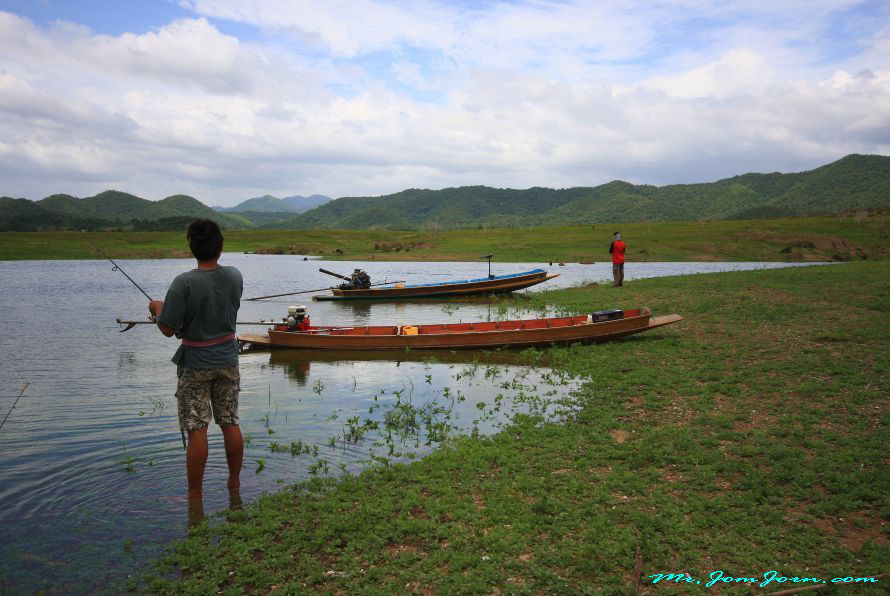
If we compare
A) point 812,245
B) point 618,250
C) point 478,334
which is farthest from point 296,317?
point 812,245

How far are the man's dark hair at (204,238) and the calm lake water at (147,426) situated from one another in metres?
3.11

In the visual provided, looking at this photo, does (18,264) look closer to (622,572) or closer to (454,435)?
(454,435)

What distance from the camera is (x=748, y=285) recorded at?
22766 millimetres

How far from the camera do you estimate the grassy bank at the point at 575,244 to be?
51.2m

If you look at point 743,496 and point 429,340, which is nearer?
point 743,496

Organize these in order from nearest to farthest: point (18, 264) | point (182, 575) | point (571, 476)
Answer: point (182, 575) → point (571, 476) → point (18, 264)

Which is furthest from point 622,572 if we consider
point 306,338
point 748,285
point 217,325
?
point 748,285

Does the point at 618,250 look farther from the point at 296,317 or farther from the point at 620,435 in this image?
the point at 620,435

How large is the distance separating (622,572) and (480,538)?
53.9 inches

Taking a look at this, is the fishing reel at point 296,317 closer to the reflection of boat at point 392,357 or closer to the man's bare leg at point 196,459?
the reflection of boat at point 392,357

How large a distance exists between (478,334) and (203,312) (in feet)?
34.6

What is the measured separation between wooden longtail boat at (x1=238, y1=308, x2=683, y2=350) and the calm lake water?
0.40 m

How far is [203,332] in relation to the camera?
630 centimetres

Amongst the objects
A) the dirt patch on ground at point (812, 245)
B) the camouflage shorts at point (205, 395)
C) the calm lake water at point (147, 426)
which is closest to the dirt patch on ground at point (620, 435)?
the calm lake water at point (147, 426)
